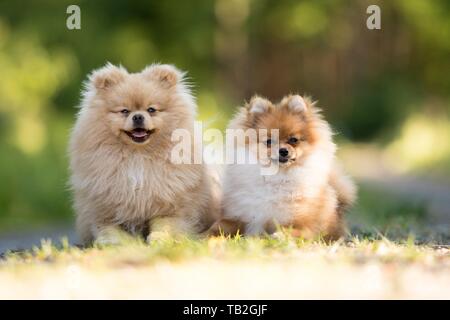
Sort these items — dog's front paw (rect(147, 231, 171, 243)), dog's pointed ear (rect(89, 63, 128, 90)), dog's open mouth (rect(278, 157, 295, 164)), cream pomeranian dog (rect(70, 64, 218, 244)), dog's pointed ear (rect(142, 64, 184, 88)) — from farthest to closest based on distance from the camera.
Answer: dog's pointed ear (rect(142, 64, 184, 88)) < dog's pointed ear (rect(89, 63, 128, 90)) < cream pomeranian dog (rect(70, 64, 218, 244)) < dog's open mouth (rect(278, 157, 295, 164)) < dog's front paw (rect(147, 231, 171, 243))

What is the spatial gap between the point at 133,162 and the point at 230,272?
5.98ft

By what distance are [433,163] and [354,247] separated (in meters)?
10.6

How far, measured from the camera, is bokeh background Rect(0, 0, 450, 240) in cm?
1745

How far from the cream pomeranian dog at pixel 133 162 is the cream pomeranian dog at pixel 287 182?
37 centimetres

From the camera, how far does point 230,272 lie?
5.01 m

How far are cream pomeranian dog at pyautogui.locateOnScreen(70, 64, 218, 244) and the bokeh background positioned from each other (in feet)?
29.7

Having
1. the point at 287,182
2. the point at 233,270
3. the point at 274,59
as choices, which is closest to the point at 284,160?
the point at 287,182

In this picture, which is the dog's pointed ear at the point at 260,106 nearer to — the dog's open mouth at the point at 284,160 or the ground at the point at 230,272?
the dog's open mouth at the point at 284,160

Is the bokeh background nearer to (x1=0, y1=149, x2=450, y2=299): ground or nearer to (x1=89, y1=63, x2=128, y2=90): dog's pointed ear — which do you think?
(x1=89, y1=63, x2=128, y2=90): dog's pointed ear

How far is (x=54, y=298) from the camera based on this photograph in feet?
15.3

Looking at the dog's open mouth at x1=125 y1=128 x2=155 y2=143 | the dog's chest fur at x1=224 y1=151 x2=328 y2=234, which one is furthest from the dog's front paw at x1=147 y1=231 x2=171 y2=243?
the dog's open mouth at x1=125 y1=128 x2=155 y2=143

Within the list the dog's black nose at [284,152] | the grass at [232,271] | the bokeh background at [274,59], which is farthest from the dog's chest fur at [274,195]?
the bokeh background at [274,59]

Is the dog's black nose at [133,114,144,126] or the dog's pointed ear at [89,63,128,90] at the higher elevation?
the dog's pointed ear at [89,63,128,90]
